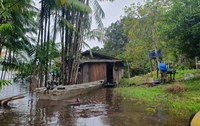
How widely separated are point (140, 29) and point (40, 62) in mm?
11255

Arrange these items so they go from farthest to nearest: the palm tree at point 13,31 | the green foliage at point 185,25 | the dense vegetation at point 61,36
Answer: the dense vegetation at point 61,36 < the green foliage at point 185,25 < the palm tree at point 13,31

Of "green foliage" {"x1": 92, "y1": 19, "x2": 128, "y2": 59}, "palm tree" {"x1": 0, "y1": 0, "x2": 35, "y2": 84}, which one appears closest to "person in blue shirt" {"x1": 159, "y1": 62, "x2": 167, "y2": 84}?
"palm tree" {"x1": 0, "y1": 0, "x2": 35, "y2": 84}

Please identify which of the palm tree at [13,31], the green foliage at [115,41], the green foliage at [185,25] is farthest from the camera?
the green foliage at [115,41]

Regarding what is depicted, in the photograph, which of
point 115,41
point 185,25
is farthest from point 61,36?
point 115,41

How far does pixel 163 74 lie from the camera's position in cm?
1547

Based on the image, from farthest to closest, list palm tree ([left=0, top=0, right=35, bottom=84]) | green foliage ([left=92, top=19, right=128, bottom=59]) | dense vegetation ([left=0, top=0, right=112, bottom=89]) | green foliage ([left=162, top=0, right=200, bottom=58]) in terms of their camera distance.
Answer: green foliage ([left=92, top=19, right=128, bottom=59]) < dense vegetation ([left=0, top=0, right=112, bottom=89]) < green foliage ([left=162, top=0, right=200, bottom=58]) < palm tree ([left=0, top=0, right=35, bottom=84])

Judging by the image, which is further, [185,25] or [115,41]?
[115,41]

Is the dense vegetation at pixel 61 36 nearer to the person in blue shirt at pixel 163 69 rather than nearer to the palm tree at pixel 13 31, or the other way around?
the palm tree at pixel 13 31

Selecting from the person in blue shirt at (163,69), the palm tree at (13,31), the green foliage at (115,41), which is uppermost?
the green foliage at (115,41)

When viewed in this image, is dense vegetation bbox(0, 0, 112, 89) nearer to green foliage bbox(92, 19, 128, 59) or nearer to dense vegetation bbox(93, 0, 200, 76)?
dense vegetation bbox(93, 0, 200, 76)

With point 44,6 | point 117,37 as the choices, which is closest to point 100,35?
point 44,6

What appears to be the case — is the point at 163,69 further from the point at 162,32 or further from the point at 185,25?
the point at 185,25

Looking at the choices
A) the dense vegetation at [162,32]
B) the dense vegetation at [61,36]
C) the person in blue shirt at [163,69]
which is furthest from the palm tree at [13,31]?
the person in blue shirt at [163,69]

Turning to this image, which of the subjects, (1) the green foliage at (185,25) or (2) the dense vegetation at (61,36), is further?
(2) the dense vegetation at (61,36)
